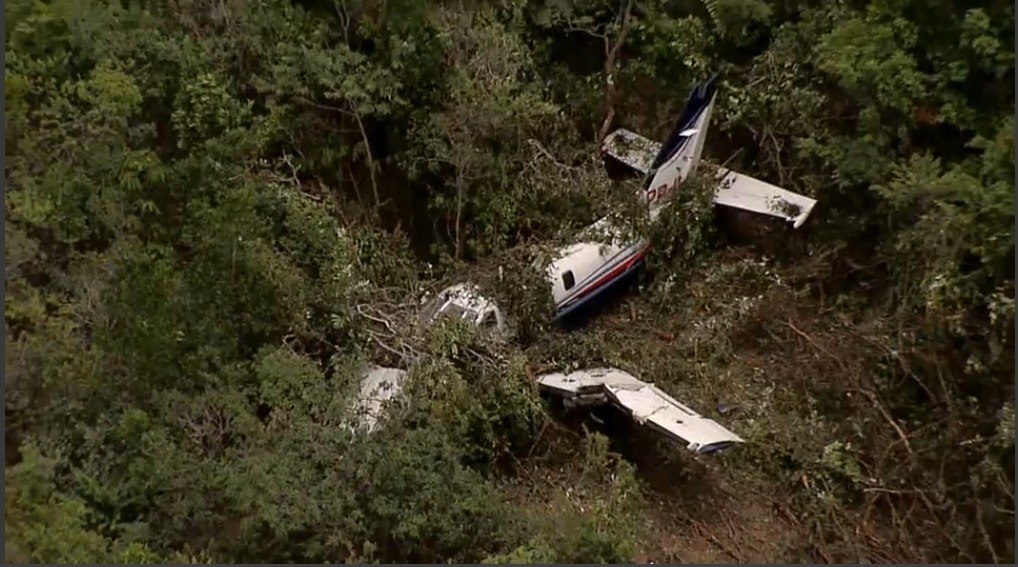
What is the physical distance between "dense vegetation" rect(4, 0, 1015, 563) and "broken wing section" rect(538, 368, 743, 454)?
0.35 m

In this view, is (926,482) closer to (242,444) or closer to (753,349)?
(753,349)

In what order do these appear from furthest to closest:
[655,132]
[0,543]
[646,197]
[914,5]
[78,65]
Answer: [655,132], [646,197], [78,65], [914,5], [0,543]

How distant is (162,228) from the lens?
29.2ft

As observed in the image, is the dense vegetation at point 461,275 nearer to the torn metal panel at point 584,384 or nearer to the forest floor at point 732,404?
the forest floor at point 732,404

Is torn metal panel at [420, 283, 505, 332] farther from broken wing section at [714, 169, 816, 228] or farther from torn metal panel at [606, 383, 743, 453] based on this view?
broken wing section at [714, 169, 816, 228]

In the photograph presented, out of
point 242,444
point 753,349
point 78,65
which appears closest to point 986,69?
point 753,349

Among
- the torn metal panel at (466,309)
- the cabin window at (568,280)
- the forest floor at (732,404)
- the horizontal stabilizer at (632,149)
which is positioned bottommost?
the forest floor at (732,404)

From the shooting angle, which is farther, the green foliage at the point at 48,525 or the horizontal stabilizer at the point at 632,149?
the horizontal stabilizer at the point at 632,149

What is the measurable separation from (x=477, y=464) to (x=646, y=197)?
375 cm

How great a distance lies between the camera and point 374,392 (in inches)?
328

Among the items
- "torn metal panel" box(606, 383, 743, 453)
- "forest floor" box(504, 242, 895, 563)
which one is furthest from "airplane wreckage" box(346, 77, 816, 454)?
"forest floor" box(504, 242, 895, 563)

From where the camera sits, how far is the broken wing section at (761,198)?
9727 mm

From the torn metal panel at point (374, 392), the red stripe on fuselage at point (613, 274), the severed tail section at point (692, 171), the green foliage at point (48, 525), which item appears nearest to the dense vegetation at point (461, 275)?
the green foliage at point (48, 525)

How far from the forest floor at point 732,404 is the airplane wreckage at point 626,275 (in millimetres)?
389
